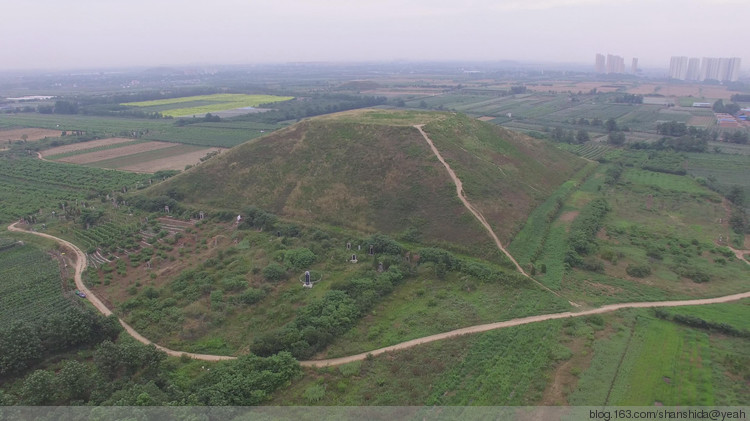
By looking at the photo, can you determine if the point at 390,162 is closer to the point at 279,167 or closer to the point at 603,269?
the point at 279,167

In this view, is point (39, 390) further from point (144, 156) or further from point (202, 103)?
point (202, 103)

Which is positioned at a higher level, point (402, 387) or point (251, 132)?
point (251, 132)

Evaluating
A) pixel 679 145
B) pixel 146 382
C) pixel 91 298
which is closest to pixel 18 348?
pixel 146 382

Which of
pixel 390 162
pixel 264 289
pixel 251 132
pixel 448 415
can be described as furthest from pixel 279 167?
pixel 251 132

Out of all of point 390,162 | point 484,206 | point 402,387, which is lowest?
point 402,387

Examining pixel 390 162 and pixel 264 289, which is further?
pixel 390 162

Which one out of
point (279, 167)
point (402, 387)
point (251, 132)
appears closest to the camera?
point (402, 387)

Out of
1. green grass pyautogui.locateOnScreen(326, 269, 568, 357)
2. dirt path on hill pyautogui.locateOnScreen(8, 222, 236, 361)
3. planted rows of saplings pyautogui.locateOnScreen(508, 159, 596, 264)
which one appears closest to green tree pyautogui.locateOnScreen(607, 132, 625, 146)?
planted rows of saplings pyautogui.locateOnScreen(508, 159, 596, 264)
